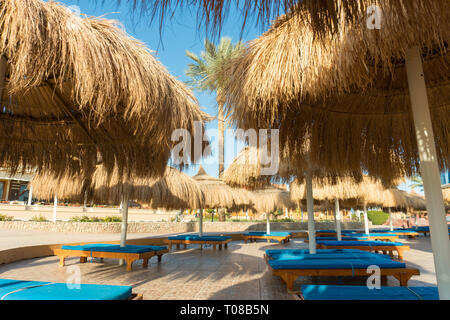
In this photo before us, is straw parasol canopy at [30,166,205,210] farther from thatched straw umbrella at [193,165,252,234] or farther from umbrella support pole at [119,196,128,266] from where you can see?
thatched straw umbrella at [193,165,252,234]

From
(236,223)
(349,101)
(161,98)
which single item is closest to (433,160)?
(349,101)

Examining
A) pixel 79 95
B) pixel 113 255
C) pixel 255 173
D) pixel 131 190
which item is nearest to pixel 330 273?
pixel 255 173

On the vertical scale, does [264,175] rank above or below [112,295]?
above

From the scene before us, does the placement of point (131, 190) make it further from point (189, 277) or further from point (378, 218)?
point (378, 218)

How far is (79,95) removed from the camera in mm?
2447

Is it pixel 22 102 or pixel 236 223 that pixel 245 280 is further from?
pixel 236 223

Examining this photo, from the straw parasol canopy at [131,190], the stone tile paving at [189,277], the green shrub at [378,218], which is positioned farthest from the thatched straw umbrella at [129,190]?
the green shrub at [378,218]

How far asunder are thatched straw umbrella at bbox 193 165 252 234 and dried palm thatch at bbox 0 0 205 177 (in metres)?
6.82

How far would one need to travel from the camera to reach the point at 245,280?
456 centimetres

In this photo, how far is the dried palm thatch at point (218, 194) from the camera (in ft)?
33.6

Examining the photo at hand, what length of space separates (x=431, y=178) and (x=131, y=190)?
6581mm

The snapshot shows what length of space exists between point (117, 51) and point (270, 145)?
180 centimetres

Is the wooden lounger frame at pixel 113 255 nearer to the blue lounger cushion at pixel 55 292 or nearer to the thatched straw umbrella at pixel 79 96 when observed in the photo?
the thatched straw umbrella at pixel 79 96
